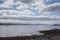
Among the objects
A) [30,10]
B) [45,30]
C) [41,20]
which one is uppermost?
[30,10]

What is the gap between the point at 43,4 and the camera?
1.95 m

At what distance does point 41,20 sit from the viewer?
1940 mm

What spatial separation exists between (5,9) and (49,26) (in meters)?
0.60

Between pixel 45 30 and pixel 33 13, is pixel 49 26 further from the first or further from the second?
pixel 33 13

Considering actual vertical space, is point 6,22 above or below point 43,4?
below

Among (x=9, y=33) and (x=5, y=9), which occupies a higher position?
(x=5, y=9)

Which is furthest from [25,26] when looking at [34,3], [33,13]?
[34,3]

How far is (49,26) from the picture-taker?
1.94 m

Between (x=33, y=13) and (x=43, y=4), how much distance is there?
173mm

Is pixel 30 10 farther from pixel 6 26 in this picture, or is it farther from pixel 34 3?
pixel 6 26

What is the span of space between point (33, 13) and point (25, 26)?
19 centimetres

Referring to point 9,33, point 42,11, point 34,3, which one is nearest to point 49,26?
point 42,11

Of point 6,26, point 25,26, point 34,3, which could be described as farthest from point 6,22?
point 34,3

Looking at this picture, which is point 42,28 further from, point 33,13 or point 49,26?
point 33,13
